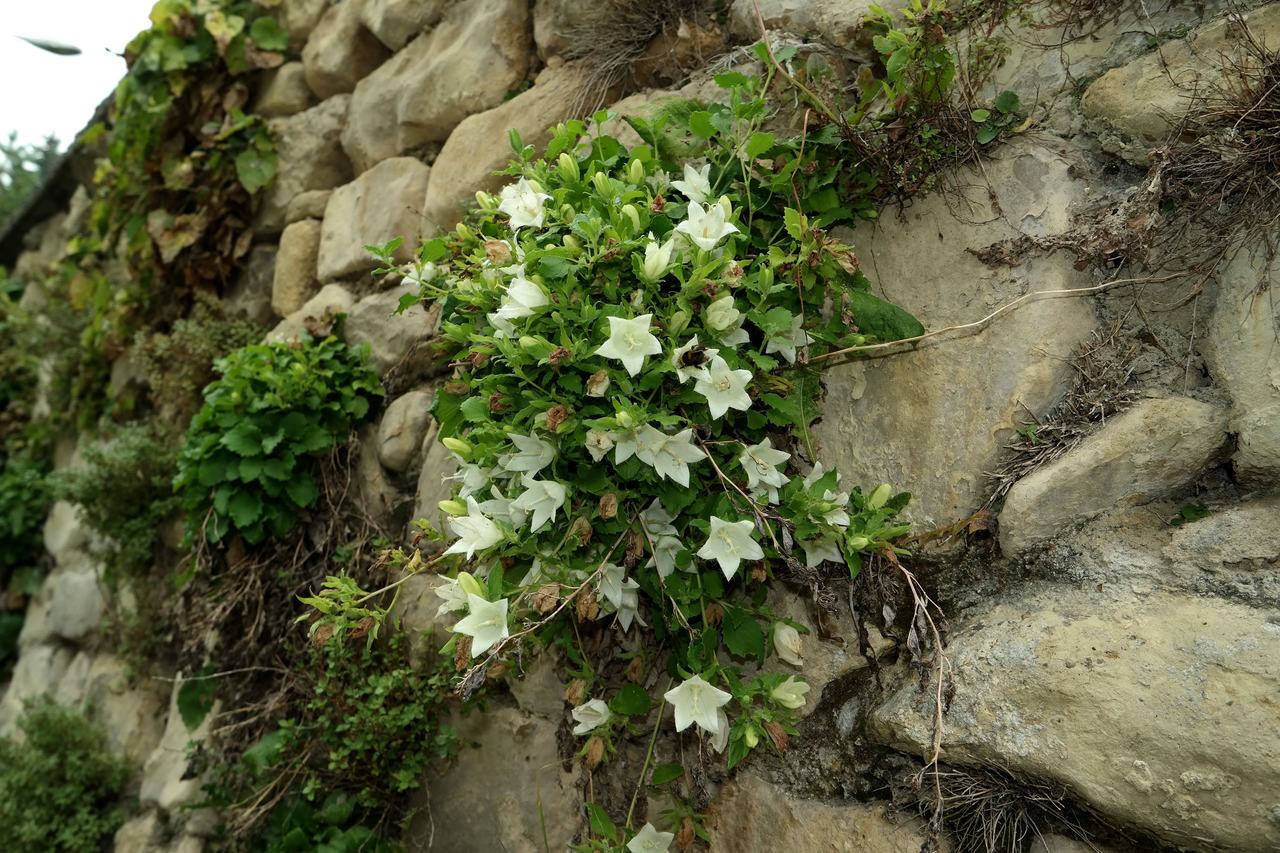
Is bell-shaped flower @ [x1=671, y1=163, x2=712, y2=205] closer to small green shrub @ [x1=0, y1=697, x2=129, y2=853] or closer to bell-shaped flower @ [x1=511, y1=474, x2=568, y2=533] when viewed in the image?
bell-shaped flower @ [x1=511, y1=474, x2=568, y2=533]

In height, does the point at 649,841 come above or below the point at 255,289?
below

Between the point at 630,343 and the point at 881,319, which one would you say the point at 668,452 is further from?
the point at 881,319

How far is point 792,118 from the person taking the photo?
1.97 metres

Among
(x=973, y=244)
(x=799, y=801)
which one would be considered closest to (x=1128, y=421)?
(x=973, y=244)

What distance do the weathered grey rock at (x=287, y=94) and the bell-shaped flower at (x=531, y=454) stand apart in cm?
250

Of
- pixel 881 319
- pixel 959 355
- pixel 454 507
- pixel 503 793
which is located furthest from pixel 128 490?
pixel 959 355

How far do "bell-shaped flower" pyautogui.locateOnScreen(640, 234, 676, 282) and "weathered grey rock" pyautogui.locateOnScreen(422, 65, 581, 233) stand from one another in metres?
1.08

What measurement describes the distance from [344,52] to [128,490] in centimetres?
186

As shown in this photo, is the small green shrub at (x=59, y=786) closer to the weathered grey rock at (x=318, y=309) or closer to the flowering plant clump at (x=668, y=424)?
the weathered grey rock at (x=318, y=309)

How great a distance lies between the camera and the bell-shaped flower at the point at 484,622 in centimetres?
148

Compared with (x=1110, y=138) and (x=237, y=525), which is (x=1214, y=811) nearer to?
(x=1110, y=138)

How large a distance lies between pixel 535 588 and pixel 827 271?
2.80 ft

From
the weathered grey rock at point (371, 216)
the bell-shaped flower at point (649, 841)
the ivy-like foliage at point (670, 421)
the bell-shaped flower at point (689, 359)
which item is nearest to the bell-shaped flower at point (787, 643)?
the ivy-like foliage at point (670, 421)

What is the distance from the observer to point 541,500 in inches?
62.2
